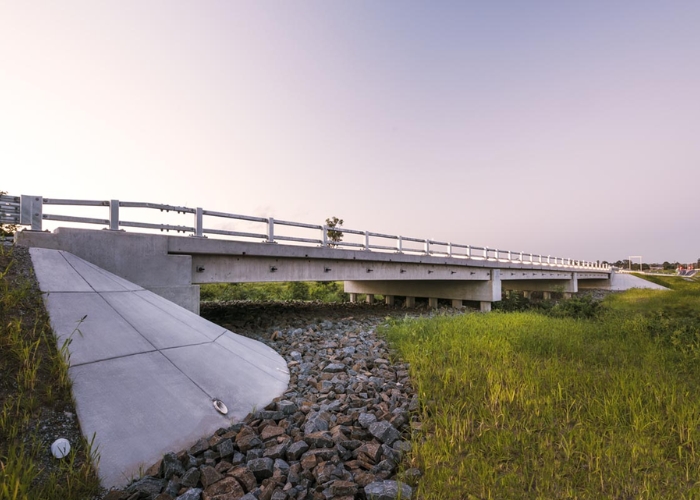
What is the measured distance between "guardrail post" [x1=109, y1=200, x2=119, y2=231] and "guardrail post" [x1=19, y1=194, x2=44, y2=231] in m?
1.24

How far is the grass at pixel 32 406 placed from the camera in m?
2.79

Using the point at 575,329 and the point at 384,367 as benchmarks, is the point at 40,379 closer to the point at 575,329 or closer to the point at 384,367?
the point at 384,367

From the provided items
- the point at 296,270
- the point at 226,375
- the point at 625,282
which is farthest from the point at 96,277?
the point at 625,282

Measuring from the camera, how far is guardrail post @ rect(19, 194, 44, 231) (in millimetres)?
7090

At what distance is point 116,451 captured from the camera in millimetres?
3320

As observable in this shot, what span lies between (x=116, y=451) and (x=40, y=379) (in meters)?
1.39

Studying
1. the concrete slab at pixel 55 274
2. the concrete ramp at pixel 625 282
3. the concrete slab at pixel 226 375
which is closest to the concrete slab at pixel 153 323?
the concrete slab at pixel 226 375

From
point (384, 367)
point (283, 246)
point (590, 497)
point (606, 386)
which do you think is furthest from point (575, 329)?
point (283, 246)

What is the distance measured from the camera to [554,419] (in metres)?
4.25

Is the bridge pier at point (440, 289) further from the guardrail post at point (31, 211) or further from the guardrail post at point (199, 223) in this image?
the guardrail post at point (31, 211)

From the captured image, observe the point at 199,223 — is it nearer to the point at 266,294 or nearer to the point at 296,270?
the point at 296,270

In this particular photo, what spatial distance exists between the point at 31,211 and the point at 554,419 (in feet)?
34.9

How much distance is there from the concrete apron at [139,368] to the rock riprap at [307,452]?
0.29m

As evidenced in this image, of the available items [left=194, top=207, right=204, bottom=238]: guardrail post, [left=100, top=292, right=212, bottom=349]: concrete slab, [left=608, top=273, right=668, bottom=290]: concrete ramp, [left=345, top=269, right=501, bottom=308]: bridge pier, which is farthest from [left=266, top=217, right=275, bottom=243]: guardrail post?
[left=608, top=273, right=668, bottom=290]: concrete ramp
